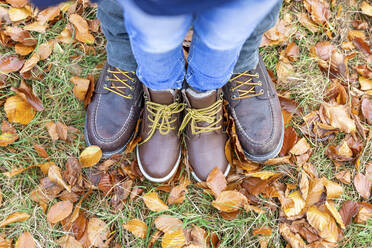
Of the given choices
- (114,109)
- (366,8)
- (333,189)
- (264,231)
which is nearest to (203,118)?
(114,109)

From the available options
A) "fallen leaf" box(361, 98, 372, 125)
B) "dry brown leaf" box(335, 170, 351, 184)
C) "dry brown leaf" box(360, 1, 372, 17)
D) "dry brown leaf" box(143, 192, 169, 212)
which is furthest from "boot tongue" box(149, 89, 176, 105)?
"dry brown leaf" box(360, 1, 372, 17)

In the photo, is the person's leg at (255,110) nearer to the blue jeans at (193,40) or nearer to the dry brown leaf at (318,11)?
the blue jeans at (193,40)

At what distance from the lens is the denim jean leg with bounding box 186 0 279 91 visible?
51 cm

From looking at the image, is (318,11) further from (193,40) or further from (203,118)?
(193,40)

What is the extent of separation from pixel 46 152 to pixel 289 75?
105cm

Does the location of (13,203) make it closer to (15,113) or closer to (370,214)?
(15,113)

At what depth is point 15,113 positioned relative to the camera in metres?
1.11

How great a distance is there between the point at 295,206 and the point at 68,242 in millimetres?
805

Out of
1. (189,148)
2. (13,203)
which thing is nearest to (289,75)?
(189,148)

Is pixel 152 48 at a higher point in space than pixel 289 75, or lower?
higher

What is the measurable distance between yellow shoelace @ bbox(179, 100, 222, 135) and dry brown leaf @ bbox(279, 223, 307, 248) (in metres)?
0.42

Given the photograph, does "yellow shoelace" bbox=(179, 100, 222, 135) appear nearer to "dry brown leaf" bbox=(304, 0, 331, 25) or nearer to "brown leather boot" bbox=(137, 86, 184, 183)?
"brown leather boot" bbox=(137, 86, 184, 183)

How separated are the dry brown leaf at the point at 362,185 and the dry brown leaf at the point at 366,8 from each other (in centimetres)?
83

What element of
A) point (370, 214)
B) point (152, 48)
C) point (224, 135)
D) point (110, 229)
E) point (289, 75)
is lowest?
point (110, 229)
